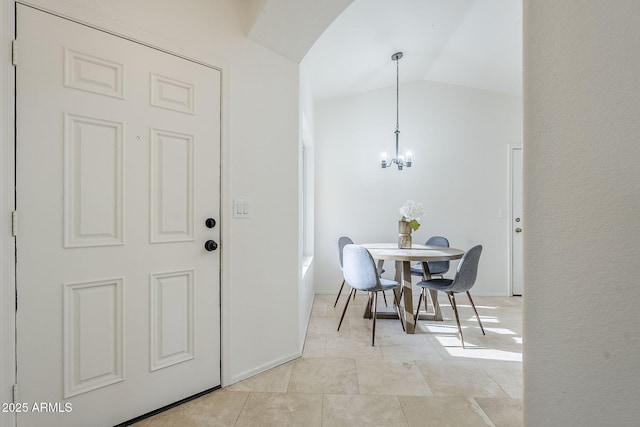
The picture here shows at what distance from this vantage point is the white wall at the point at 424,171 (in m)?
3.70

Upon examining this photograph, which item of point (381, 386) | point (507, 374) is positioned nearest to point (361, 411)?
point (381, 386)

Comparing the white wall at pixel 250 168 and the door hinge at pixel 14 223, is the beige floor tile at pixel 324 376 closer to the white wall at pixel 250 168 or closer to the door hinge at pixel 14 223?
the white wall at pixel 250 168

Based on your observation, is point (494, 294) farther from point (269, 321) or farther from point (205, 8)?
point (205, 8)

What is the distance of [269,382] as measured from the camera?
1.79m

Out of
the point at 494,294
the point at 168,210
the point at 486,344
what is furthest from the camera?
the point at 494,294

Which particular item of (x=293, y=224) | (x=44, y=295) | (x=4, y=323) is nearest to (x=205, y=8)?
(x=293, y=224)

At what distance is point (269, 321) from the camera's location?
6.48ft

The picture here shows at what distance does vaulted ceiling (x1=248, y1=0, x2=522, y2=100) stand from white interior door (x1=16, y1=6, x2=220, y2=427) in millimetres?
572

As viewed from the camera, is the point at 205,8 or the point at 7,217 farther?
the point at 205,8

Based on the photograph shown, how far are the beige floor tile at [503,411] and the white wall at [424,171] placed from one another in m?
2.16

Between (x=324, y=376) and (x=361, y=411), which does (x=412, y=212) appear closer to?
(x=324, y=376)

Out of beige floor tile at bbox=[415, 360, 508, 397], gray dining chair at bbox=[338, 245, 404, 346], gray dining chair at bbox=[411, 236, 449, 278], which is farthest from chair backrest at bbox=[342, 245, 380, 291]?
gray dining chair at bbox=[411, 236, 449, 278]

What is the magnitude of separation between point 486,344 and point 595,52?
7.99 feet

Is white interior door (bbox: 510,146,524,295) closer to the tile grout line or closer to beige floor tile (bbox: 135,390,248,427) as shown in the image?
the tile grout line
